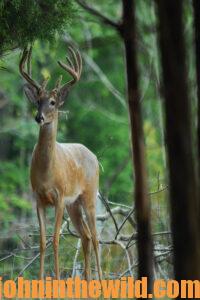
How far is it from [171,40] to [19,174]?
23.5 meters

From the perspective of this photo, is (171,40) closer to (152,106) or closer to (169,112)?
(169,112)

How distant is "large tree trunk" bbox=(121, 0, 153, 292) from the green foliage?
3.63 m

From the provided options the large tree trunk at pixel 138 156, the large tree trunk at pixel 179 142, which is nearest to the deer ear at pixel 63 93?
the large tree trunk at pixel 138 156

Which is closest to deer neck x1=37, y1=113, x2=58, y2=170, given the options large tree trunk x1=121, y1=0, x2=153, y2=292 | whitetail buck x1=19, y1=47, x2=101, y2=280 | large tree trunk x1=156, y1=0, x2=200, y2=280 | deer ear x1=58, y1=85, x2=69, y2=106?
whitetail buck x1=19, y1=47, x2=101, y2=280

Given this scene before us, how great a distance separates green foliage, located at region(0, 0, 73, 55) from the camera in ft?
29.2

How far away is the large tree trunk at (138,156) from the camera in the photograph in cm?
520

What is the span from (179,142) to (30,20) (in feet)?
14.7

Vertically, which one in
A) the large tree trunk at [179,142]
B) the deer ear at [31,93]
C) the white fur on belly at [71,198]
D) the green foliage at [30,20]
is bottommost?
the large tree trunk at [179,142]

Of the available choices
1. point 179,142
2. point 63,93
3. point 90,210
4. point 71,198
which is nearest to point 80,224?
point 90,210

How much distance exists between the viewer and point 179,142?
4824 mm

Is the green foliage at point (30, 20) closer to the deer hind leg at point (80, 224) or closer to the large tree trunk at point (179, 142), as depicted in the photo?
the deer hind leg at point (80, 224)

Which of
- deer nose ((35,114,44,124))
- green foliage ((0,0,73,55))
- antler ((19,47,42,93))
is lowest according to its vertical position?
deer nose ((35,114,44,124))

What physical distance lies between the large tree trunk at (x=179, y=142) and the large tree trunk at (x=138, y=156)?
32cm

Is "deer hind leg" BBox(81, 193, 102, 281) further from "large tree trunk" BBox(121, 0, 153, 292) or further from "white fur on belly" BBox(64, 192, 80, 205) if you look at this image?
"large tree trunk" BBox(121, 0, 153, 292)
